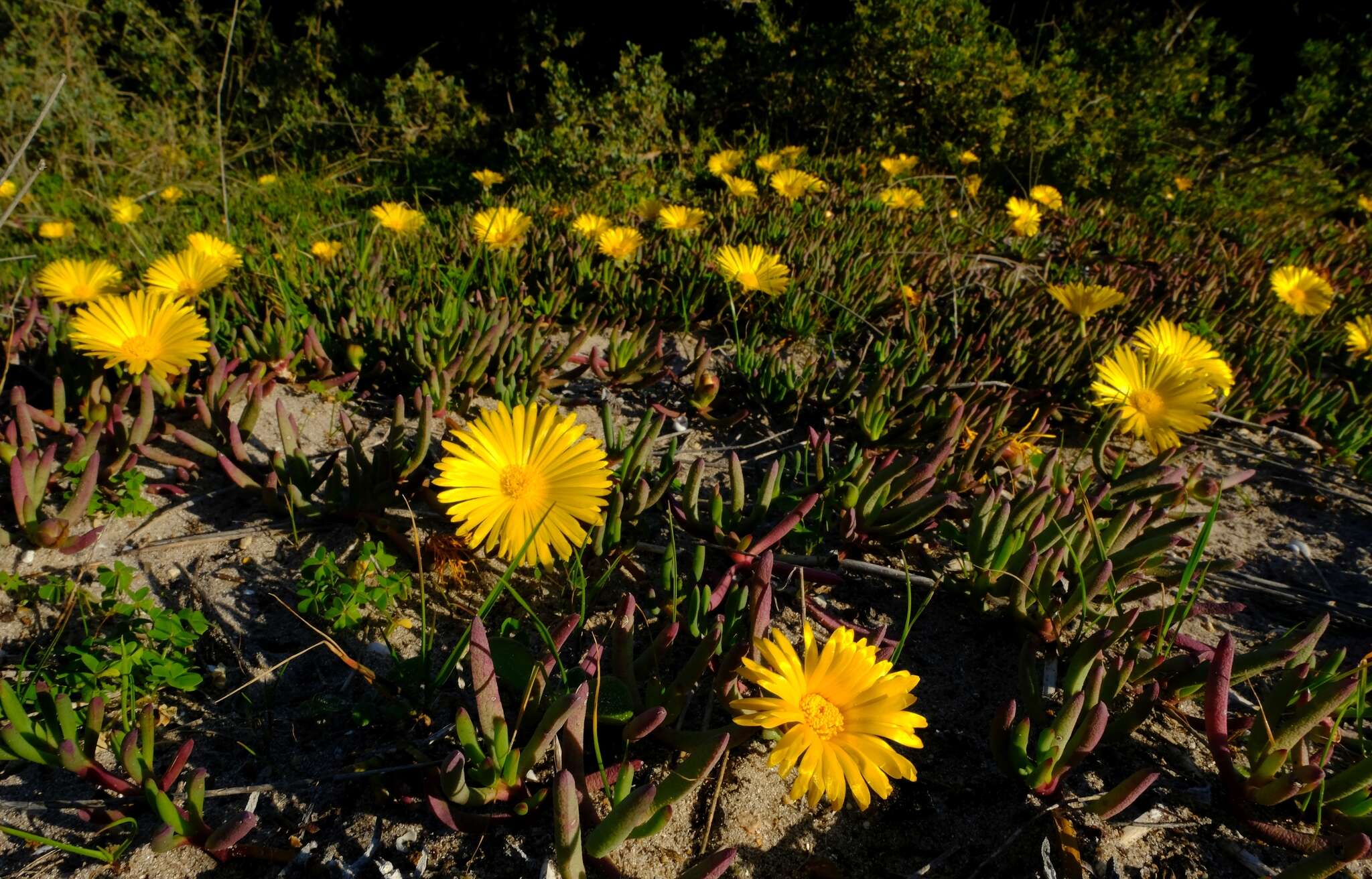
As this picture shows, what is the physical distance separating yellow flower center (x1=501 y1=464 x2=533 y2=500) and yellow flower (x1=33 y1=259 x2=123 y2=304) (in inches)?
67.0

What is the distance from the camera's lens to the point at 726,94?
559 cm

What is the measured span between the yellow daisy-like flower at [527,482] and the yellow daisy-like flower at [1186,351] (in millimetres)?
1807

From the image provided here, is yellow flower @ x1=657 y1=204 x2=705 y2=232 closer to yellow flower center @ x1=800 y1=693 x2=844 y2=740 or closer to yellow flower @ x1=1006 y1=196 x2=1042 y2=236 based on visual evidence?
yellow flower @ x1=1006 y1=196 x2=1042 y2=236

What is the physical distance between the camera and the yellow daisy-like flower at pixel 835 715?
1.05 m

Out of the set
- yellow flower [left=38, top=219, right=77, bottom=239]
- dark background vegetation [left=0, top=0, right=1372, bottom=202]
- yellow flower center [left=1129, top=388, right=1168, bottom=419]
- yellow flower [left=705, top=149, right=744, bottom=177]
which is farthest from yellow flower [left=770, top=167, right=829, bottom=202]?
yellow flower [left=38, top=219, right=77, bottom=239]

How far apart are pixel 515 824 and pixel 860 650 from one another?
654mm

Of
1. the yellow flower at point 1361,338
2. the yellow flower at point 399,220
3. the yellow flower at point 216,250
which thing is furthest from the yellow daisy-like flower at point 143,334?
the yellow flower at point 1361,338

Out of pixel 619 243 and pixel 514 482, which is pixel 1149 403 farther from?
pixel 619 243

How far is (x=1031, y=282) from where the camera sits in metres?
3.33

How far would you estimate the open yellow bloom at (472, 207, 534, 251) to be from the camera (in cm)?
304

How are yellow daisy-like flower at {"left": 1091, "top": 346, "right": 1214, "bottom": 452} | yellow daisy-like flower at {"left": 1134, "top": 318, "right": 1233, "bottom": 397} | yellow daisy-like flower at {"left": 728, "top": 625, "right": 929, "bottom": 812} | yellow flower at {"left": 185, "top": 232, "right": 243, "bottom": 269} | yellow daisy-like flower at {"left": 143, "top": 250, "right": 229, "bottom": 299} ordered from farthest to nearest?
yellow flower at {"left": 185, "top": 232, "right": 243, "bottom": 269} < yellow daisy-like flower at {"left": 143, "top": 250, "right": 229, "bottom": 299} < yellow daisy-like flower at {"left": 1134, "top": 318, "right": 1233, "bottom": 397} < yellow daisy-like flower at {"left": 1091, "top": 346, "right": 1214, "bottom": 452} < yellow daisy-like flower at {"left": 728, "top": 625, "right": 929, "bottom": 812}

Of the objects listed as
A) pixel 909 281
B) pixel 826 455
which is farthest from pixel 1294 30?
pixel 826 455

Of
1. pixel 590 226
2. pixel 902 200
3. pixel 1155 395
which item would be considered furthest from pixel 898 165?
pixel 1155 395

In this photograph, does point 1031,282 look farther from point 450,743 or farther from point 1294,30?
point 1294,30
